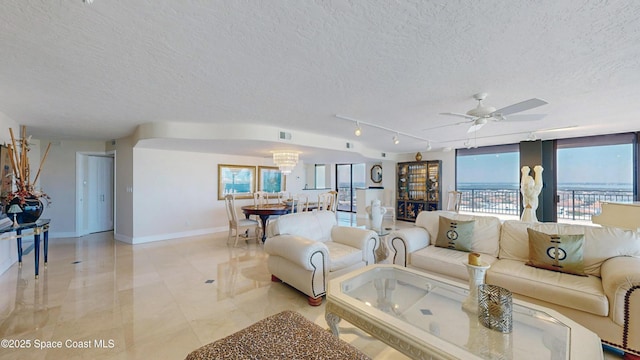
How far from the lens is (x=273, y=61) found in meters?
2.09

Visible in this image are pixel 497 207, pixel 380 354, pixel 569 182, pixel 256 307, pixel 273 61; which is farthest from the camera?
pixel 497 207

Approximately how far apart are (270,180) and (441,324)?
638cm

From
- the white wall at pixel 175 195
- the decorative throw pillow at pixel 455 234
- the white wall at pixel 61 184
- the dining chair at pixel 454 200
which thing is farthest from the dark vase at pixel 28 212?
the dining chair at pixel 454 200

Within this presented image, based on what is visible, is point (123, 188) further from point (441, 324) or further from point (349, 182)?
point (349, 182)

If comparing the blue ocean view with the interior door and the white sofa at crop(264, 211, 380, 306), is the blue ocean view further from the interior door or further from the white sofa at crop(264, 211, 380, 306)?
the interior door

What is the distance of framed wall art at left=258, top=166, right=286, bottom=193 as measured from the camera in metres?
7.24

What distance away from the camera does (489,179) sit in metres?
6.93

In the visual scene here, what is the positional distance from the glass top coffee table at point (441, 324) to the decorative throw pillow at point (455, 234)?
1027 millimetres

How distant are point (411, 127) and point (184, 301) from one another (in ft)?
14.1

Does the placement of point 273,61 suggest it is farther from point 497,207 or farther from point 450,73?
point 497,207

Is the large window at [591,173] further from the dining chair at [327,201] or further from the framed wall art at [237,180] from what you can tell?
the framed wall art at [237,180]

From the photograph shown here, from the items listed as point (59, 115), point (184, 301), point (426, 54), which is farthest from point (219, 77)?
point (59, 115)

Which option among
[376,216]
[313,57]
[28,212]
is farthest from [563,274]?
[28,212]

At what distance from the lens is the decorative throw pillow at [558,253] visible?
2.22 m
